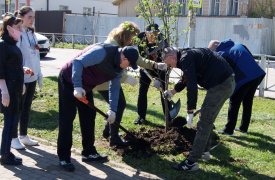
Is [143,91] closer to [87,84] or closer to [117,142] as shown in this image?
[117,142]

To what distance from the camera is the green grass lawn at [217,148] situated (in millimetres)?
5309

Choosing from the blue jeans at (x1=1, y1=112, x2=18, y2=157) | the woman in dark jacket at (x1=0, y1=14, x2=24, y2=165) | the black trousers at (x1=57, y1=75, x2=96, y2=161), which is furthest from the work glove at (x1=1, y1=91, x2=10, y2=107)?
the black trousers at (x1=57, y1=75, x2=96, y2=161)

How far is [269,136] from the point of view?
700cm

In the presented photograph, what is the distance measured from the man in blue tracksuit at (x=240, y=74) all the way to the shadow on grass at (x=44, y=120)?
2787 mm

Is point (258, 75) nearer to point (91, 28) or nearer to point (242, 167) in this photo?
point (242, 167)

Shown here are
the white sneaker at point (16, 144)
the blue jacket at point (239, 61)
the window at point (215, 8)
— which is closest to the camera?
the white sneaker at point (16, 144)

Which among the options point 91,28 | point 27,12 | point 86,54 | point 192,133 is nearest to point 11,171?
point 86,54

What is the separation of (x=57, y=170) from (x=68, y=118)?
0.63 meters

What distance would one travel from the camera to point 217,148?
20.4 ft

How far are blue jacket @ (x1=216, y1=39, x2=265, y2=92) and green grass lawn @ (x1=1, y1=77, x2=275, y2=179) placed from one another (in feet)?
3.10

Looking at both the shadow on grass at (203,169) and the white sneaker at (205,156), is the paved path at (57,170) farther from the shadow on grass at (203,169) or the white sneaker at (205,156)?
the white sneaker at (205,156)

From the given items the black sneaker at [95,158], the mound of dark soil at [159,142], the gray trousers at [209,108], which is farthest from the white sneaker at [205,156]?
the black sneaker at [95,158]

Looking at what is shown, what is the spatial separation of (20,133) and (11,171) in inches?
46.4

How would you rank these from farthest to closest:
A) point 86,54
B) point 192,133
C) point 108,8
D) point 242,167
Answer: point 108,8, point 192,133, point 242,167, point 86,54
